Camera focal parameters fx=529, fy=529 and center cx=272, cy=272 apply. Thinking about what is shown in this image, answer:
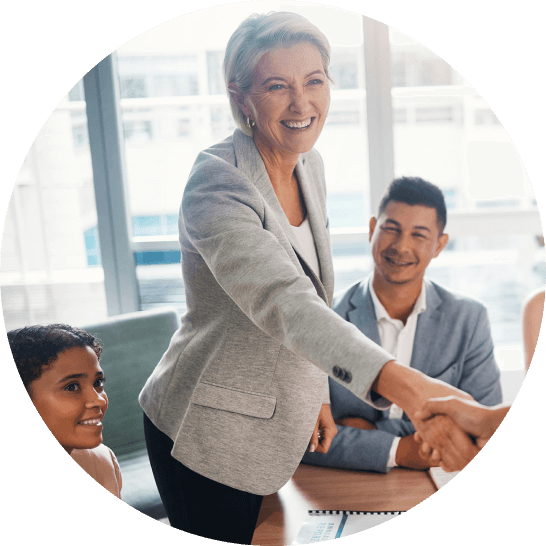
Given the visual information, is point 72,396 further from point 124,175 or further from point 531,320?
point 531,320

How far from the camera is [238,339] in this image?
2.80 ft

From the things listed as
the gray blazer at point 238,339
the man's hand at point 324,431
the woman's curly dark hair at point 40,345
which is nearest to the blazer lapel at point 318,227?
the gray blazer at point 238,339

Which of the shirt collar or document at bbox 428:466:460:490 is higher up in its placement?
the shirt collar

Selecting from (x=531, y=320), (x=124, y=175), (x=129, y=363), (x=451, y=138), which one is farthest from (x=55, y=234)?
(x=531, y=320)

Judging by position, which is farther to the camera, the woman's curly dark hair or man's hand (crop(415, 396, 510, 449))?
the woman's curly dark hair

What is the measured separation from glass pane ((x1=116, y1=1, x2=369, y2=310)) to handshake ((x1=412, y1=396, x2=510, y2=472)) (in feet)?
1.23

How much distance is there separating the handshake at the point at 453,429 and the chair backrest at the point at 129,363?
0.47 m

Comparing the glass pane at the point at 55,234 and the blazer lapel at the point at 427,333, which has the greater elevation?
the glass pane at the point at 55,234

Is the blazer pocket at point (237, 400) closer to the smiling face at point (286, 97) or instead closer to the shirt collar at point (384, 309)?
the shirt collar at point (384, 309)

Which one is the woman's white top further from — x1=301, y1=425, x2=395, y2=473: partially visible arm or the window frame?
x1=301, y1=425, x2=395, y2=473: partially visible arm

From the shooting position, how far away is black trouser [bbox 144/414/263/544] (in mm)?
947

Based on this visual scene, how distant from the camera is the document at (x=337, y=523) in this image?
3.08 ft

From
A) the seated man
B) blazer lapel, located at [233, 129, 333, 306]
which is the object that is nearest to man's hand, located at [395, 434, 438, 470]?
the seated man

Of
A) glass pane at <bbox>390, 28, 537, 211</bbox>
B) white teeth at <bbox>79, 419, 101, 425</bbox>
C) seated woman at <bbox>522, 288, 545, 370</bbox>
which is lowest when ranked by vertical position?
white teeth at <bbox>79, 419, 101, 425</bbox>
